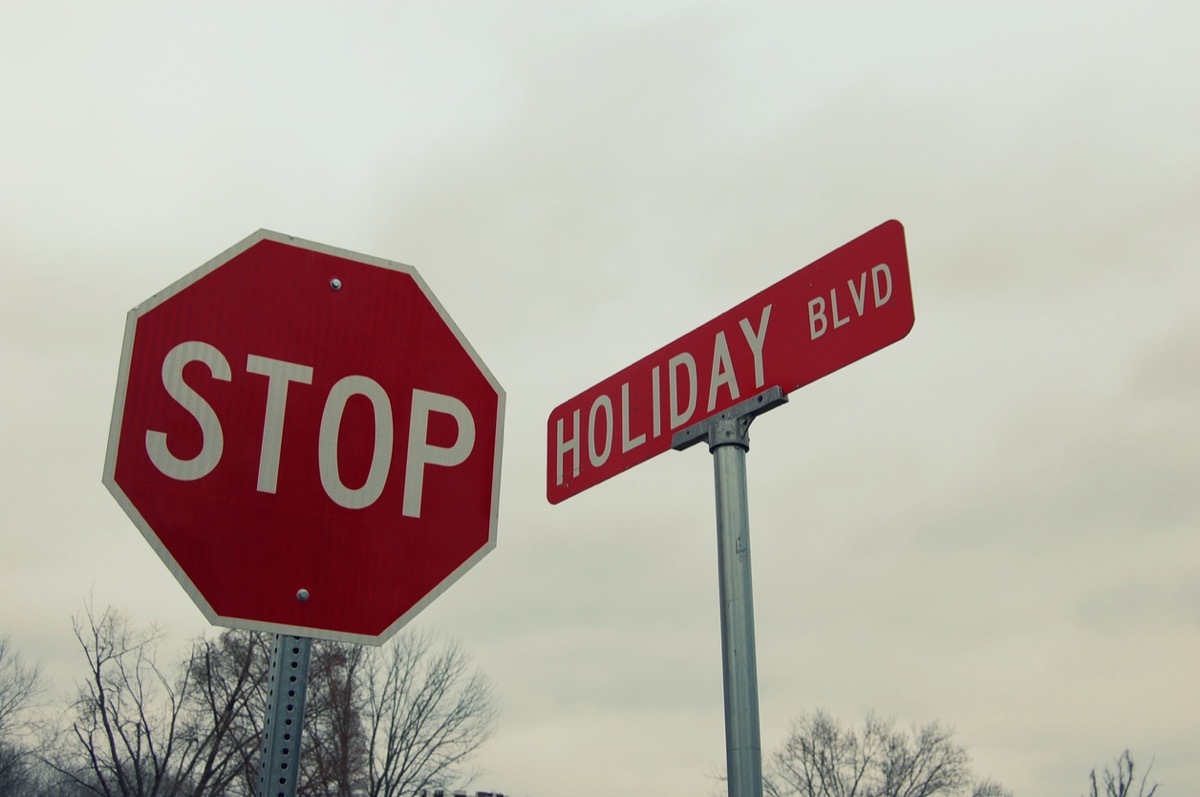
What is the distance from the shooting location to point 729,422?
111 inches

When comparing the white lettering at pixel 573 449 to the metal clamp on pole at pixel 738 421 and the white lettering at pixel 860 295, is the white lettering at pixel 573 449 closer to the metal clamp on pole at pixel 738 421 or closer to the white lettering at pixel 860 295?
the metal clamp on pole at pixel 738 421

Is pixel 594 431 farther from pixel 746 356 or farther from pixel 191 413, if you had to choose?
pixel 191 413

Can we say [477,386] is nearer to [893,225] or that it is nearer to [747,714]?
[747,714]

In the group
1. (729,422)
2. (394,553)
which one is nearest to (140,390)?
(394,553)

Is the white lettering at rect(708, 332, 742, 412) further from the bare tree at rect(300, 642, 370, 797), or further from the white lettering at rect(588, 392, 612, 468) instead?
the bare tree at rect(300, 642, 370, 797)

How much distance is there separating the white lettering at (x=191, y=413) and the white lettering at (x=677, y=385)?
1361mm

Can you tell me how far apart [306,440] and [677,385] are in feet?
4.27

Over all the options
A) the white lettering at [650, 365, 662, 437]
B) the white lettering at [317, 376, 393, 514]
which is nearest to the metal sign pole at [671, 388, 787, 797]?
the white lettering at [650, 365, 662, 437]

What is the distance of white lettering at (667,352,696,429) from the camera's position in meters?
3.05

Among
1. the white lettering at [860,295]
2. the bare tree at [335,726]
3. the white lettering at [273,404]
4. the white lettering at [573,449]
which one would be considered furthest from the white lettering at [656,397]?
the bare tree at [335,726]

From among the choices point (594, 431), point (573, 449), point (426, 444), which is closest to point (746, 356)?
point (594, 431)

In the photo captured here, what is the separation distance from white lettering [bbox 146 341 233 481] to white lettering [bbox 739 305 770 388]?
4.66 ft

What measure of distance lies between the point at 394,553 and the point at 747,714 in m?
0.91

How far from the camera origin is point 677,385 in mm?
3143
